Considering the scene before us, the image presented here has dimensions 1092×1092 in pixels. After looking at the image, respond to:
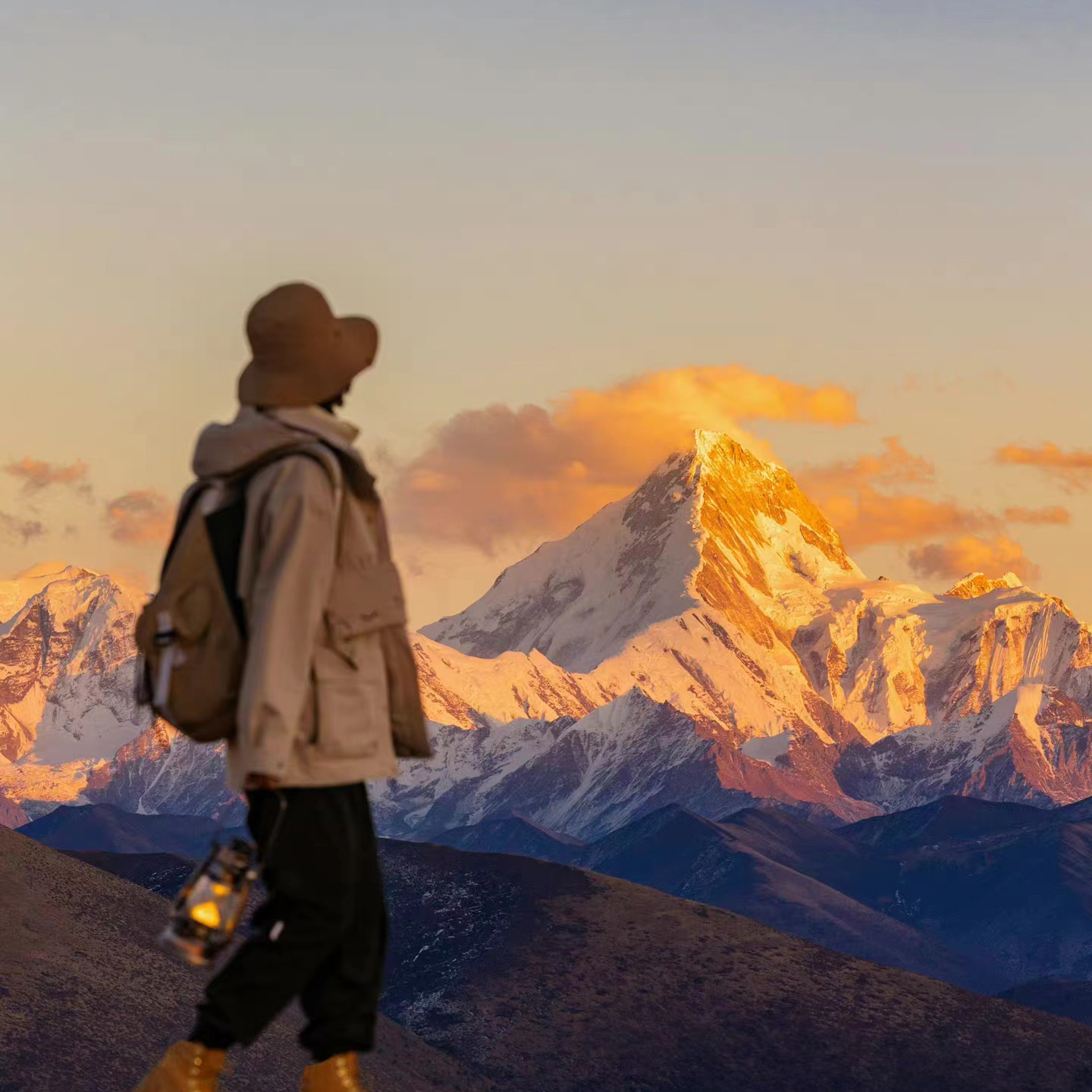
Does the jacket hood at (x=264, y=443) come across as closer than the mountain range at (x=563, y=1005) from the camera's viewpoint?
Yes

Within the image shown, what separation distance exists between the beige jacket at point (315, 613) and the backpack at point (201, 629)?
62 millimetres

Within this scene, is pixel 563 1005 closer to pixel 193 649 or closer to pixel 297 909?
pixel 297 909

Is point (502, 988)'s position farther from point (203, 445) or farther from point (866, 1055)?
point (203, 445)

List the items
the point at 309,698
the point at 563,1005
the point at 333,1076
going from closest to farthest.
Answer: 1. the point at 309,698
2. the point at 333,1076
3. the point at 563,1005

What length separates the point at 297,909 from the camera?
6867 millimetres

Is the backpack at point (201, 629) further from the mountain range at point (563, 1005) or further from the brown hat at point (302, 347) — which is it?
the mountain range at point (563, 1005)

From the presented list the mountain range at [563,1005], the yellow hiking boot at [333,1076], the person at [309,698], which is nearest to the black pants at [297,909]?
the person at [309,698]

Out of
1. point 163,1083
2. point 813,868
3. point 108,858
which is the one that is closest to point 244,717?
point 163,1083

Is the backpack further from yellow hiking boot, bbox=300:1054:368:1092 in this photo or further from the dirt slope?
the dirt slope

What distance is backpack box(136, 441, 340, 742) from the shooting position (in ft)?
22.0

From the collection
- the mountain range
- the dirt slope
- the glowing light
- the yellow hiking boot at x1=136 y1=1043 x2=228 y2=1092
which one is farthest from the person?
the mountain range

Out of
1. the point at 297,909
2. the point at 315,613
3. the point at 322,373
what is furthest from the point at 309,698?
the point at 322,373

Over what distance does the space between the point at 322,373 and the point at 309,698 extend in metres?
1.17

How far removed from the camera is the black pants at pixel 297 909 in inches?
269
